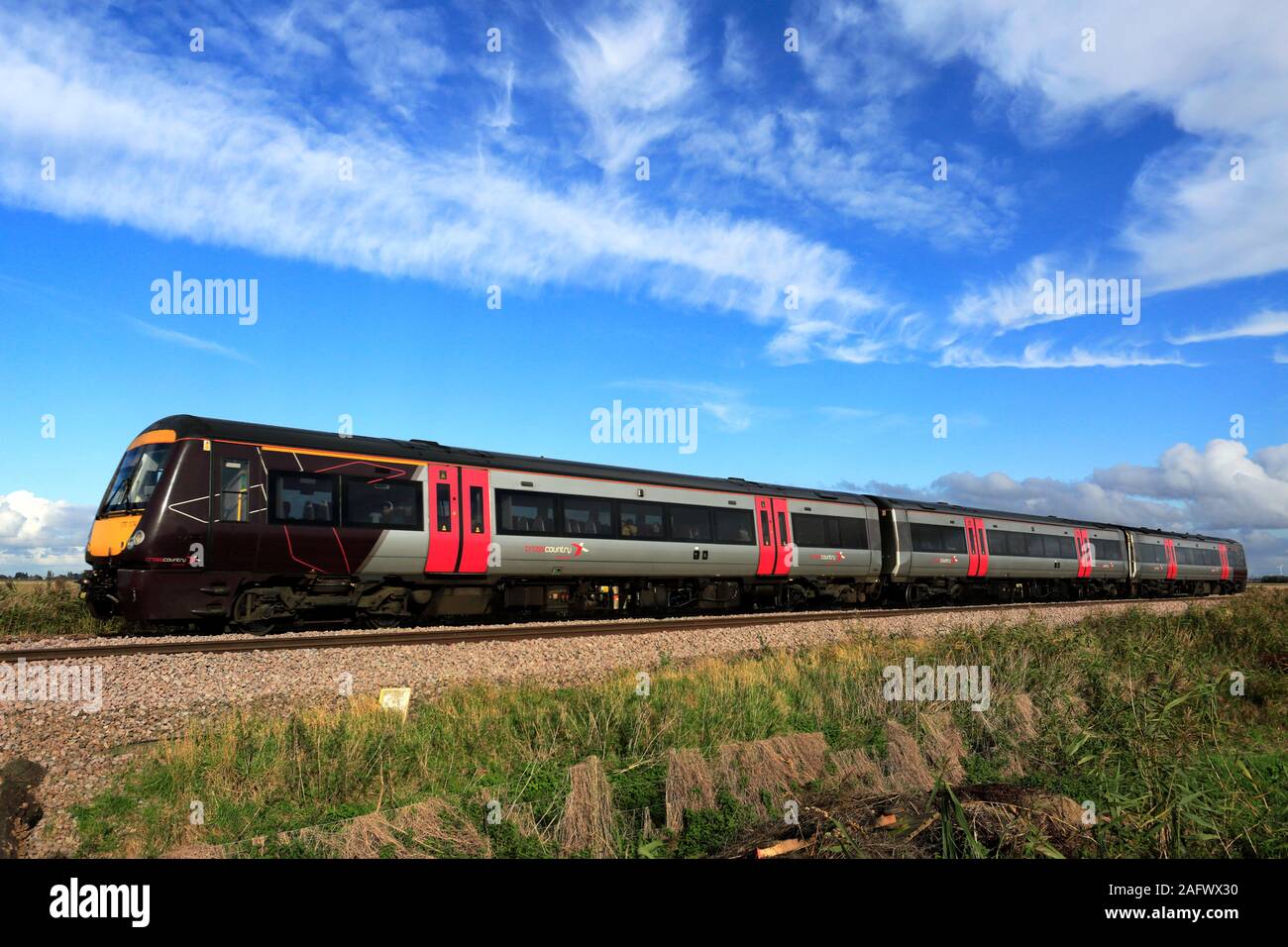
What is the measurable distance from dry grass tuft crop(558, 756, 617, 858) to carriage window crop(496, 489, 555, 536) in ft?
38.8

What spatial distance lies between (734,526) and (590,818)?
16.8m

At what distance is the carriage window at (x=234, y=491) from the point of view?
1395 centimetres

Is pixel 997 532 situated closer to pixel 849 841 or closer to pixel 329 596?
pixel 329 596

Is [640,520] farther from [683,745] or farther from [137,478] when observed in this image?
[683,745]

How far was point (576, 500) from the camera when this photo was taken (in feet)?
61.5

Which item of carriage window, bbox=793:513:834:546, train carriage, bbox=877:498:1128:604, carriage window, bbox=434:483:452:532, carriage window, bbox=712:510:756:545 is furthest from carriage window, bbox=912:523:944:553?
carriage window, bbox=434:483:452:532

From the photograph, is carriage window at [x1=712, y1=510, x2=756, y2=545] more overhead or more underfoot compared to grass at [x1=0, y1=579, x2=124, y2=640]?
more overhead

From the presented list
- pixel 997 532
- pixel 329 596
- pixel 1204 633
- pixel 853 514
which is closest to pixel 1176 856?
pixel 329 596

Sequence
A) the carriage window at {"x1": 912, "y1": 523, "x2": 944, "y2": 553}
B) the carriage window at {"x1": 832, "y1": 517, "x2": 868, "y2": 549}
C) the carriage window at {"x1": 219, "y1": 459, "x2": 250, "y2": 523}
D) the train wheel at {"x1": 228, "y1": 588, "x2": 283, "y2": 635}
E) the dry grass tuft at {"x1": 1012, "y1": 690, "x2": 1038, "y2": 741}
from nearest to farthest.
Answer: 1. the dry grass tuft at {"x1": 1012, "y1": 690, "x2": 1038, "y2": 741}
2. the carriage window at {"x1": 219, "y1": 459, "x2": 250, "y2": 523}
3. the train wheel at {"x1": 228, "y1": 588, "x2": 283, "y2": 635}
4. the carriage window at {"x1": 832, "y1": 517, "x2": 868, "y2": 549}
5. the carriage window at {"x1": 912, "y1": 523, "x2": 944, "y2": 553}

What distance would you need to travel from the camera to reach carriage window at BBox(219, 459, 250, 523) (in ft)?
45.8

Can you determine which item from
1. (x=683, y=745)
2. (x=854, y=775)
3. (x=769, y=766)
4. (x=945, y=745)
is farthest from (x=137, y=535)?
(x=945, y=745)

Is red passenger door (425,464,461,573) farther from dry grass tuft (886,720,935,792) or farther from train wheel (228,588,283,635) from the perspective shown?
dry grass tuft (886,720,935,792)
